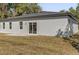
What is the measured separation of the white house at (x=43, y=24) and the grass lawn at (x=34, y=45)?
503 mm

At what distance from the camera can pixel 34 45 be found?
11273 mm

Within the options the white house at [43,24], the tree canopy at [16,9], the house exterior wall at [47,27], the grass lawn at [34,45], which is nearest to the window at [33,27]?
the white house at [43,24]

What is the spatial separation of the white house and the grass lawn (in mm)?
503

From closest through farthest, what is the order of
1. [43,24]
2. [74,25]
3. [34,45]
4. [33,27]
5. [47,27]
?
[34,45], [74,25], [47,27], [43,24], [33,27]

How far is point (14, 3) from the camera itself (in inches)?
465

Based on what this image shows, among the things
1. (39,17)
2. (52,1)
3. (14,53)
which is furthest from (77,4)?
(14,53)

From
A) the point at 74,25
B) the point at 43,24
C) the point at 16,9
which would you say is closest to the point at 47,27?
the point at 43,24

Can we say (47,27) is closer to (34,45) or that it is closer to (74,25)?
(74,25)

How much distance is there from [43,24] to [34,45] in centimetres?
186

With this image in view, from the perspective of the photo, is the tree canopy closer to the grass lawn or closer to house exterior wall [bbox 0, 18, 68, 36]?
house exterior wall [bbox 0, 18, 68, 36]

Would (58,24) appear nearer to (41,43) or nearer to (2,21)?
(41,43)

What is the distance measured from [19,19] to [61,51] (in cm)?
312

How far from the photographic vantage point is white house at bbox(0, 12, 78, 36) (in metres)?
12.1
